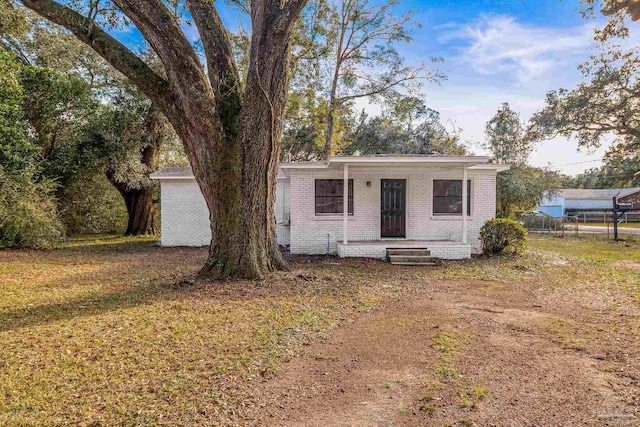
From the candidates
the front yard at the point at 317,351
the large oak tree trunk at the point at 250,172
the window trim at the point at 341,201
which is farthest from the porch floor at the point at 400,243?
the large oak tree trunk at the point at 250,172

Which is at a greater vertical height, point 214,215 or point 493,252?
point 214,215

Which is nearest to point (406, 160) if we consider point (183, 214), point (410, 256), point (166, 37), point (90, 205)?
point (410, 256)

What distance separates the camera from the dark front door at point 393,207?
11602 mm

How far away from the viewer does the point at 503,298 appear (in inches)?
247

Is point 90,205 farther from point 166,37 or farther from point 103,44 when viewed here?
point 166,37

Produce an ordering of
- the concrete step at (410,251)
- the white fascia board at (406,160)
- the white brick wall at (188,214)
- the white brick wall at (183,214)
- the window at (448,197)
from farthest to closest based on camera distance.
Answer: the white brick wall at (183,214)
the white brick wall at (188,214)
the window at (448,197)
the concrete step at (410,251)
the white fascia board at (406,160)

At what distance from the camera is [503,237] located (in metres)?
10.8

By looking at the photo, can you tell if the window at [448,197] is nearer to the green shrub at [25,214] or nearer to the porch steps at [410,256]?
the porch steps at [410,256]

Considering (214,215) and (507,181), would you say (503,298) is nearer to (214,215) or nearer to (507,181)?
(214,215)

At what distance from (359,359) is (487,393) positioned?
48.6 inches

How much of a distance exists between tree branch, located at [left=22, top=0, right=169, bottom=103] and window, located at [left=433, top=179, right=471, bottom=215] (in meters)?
8.50

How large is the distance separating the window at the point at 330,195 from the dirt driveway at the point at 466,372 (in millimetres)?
6115

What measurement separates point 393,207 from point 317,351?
8.29m

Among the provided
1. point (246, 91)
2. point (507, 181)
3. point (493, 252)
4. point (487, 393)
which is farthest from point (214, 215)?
point (507, 181)
